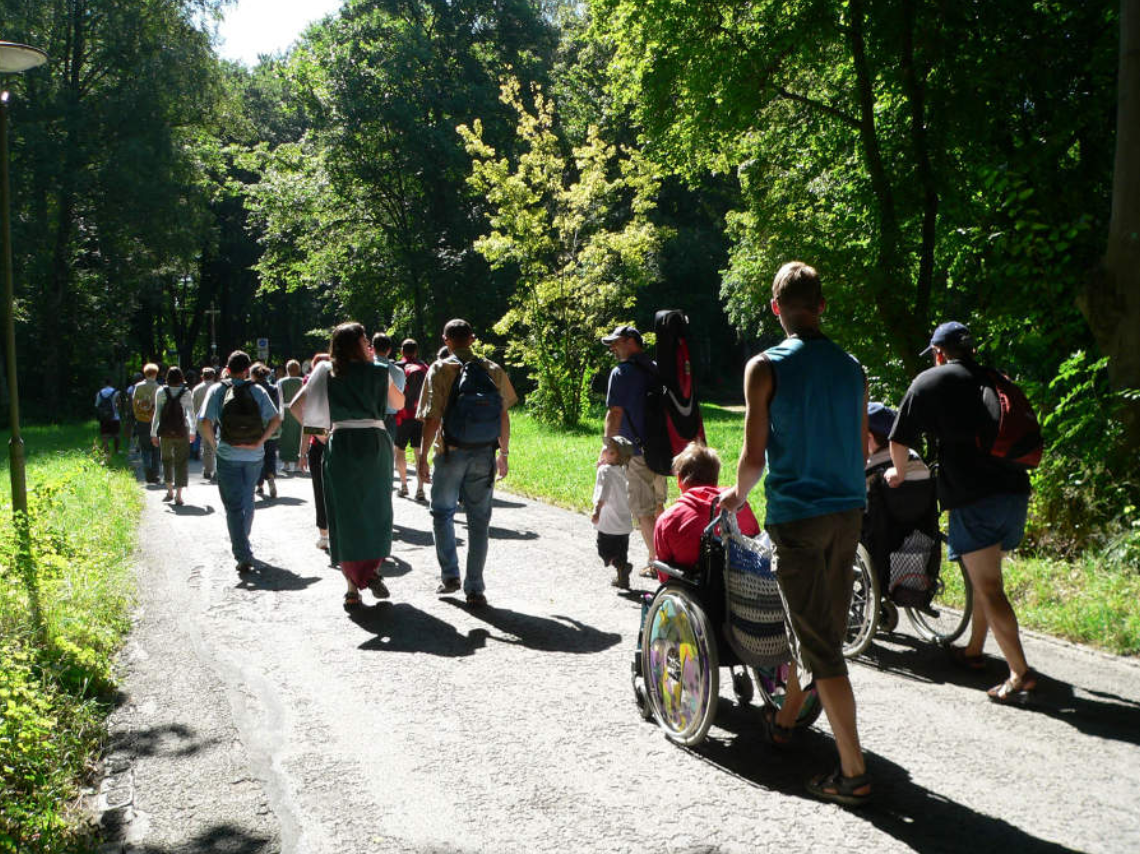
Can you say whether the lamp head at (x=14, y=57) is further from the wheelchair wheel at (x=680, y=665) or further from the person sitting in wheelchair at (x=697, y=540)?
the wheelchair wheel at (x=680, y=665)

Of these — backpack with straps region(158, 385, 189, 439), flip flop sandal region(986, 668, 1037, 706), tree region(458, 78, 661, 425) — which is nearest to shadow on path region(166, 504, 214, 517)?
backpack with straps region(158, 385, 189, 439)

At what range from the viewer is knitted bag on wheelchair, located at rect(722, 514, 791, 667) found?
4.58 m

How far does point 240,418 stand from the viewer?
9836 millimetres

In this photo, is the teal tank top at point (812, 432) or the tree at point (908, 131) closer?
the teal tank top at point (812, 432)

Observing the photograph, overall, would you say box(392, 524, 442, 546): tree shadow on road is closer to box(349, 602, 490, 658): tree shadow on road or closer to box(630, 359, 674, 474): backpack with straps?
box(349, 602, 490, 658): tree shadow on road

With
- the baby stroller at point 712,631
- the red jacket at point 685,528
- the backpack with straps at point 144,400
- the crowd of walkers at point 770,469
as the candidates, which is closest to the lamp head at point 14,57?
the crowd of walkers at point 770,469

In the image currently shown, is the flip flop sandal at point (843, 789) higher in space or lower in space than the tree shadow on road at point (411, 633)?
higher

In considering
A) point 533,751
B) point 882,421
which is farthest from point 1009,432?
point 533,751

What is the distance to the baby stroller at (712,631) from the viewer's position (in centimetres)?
459

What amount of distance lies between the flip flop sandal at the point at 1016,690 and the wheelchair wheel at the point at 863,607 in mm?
899

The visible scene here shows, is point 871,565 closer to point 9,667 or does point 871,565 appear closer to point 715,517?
point 715,517

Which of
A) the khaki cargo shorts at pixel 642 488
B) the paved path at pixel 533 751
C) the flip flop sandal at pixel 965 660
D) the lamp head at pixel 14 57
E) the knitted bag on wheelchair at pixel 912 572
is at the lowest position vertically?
the paved path at pixel 533 751

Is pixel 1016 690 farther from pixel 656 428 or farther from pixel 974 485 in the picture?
pixel 656 428

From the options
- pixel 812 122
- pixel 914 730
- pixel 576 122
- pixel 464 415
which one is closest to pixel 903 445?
pixel 914 730
